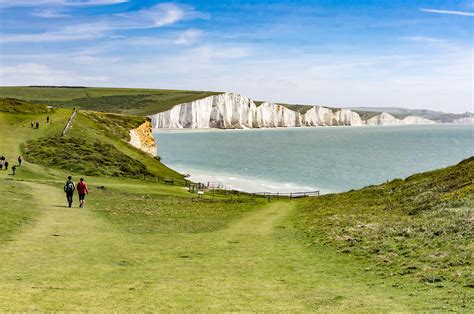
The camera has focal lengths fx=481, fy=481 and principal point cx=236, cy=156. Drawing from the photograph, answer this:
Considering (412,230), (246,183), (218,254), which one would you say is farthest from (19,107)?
(412,230)

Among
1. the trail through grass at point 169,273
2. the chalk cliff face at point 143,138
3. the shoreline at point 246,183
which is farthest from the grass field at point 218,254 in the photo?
the chalk cliff face at point 143,138

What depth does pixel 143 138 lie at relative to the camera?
104812 mm

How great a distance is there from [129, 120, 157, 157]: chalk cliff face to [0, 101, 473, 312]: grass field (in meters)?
57.6

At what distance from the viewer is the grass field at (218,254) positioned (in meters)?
13.2

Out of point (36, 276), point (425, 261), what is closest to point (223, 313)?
point (36, 276)

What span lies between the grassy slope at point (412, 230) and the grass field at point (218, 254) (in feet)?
0.37

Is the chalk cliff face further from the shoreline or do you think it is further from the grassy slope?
the grassy slope

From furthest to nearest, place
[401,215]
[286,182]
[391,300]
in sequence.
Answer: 1. [286,182]
2. [401,215]
3. [391,300]

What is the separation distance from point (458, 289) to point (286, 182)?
81424 millimetres

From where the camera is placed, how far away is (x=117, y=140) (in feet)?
293

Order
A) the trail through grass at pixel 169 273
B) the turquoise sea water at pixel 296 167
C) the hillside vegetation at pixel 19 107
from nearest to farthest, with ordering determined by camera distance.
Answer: the trail through grass at pixel 169 273 < the turquoise sea water at pixel 296 167 < the hillside vegetation at pixel 19 107

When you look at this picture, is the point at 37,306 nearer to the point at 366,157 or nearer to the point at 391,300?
the point at 391,300

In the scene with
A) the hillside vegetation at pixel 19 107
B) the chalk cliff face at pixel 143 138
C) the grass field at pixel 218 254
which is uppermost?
the hillside vegetation at pixel 19 107

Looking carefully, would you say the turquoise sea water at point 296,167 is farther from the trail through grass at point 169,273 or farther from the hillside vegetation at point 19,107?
the trail through grass at point 169,273
